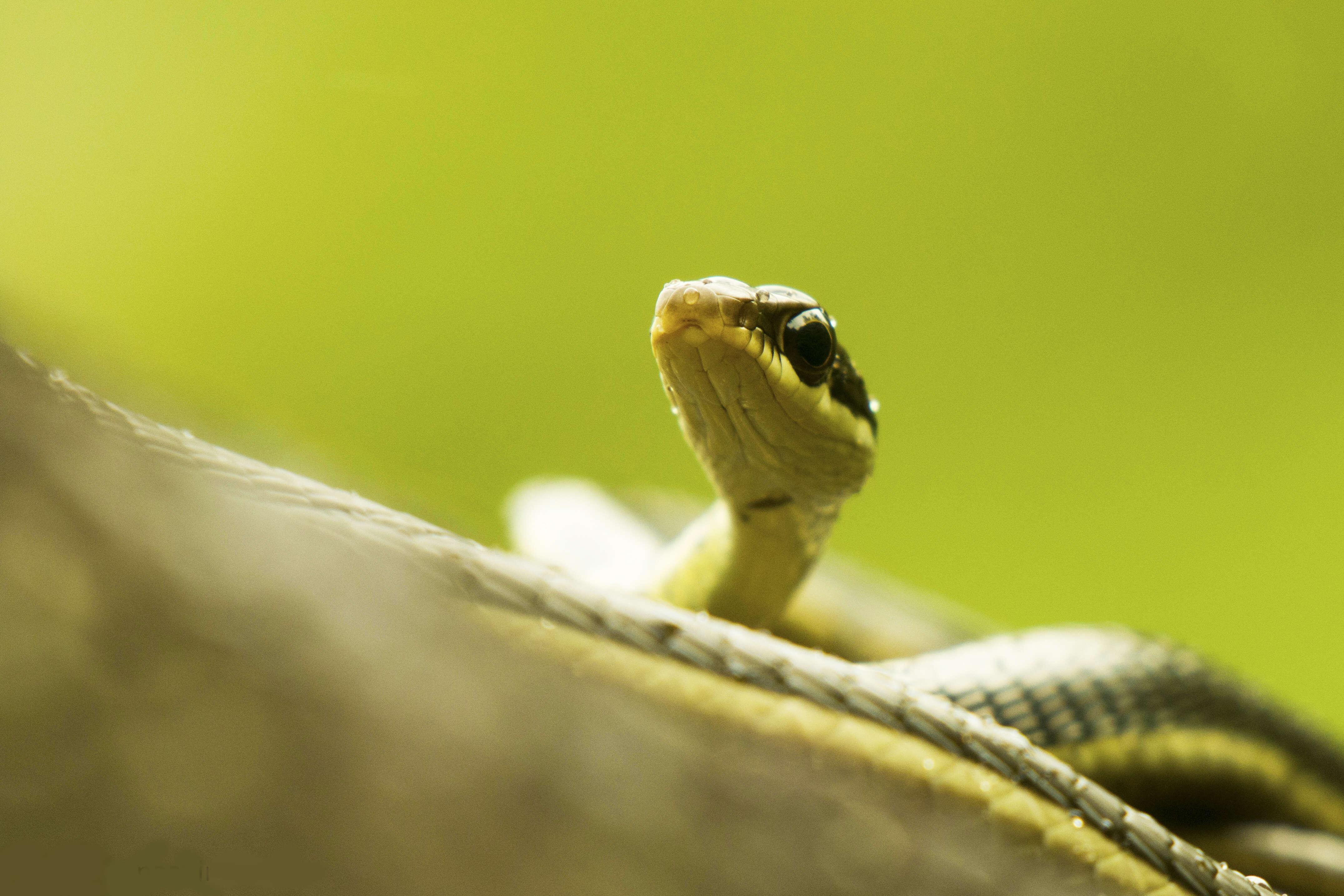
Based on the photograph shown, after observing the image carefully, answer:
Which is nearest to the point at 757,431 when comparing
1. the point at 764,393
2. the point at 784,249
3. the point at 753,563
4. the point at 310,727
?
the point at 764,393

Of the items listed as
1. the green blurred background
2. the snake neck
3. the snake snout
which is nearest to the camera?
the snake snout

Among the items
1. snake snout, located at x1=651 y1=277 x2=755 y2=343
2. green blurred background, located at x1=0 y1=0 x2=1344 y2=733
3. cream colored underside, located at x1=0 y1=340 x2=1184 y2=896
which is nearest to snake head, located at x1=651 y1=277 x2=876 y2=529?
snake snout, located at x1=651 y1=277 x2=755 y2=343

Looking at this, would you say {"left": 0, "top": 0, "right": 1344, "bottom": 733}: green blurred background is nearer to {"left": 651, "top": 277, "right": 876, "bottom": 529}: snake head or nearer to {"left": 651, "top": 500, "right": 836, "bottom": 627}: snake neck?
{"left": 651, "top": 500, "right": 836, "bottom": 627}: snake neck

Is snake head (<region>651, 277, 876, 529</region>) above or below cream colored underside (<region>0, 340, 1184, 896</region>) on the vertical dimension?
above

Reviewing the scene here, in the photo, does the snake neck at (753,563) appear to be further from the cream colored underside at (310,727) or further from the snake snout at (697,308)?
the cream colored underside at (310,727)

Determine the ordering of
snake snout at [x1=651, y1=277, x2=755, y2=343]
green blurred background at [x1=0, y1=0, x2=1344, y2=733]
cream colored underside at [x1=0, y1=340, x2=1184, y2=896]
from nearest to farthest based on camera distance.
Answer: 1. cream colored underside at [x1=0, y1=340, x2=1184, y2=896]
2. snake snout at [x1=651, y1=277, x2=755, y2=343]
3. green blurred background at [x1=0, y1=0, x2=1344, y2=733]

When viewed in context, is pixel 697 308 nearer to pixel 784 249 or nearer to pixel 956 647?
pixel 956 647

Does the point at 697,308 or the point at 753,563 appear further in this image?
the point at 753,563
